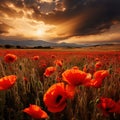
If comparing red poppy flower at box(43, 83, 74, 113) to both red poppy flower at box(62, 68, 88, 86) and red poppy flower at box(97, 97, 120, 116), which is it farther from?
red poppy flower at box(97, 97, 120, 116)

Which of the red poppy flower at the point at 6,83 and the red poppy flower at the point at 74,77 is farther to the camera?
the red poppy flower at the point at 6,83

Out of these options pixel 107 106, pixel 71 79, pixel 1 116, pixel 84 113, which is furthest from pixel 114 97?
pixel 1 116

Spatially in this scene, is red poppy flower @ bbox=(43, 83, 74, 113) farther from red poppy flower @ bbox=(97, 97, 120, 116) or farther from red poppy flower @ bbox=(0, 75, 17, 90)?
red poppy flower @ bbox=(0, 75, 17, 90)

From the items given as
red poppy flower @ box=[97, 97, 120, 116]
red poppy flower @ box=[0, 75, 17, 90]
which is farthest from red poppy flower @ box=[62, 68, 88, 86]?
red poppy flower @ box=[0, 75, 17, 90]

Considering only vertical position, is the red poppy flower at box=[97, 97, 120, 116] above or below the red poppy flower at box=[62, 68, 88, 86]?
below

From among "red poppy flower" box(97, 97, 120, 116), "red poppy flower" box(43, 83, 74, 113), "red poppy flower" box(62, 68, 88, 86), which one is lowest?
"red poppy flower" box(97, 97, 120, 116)

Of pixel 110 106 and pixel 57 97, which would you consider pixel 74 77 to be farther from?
pixel 110 106

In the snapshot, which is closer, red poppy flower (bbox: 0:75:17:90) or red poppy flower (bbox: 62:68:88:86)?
red poppy flower (bbox: 62:68:88:86)

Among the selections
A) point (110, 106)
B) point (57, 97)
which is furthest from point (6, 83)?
point (110, 106)

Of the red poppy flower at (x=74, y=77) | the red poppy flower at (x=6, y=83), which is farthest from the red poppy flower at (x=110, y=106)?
the red poppy flower at (x=6, y=83)

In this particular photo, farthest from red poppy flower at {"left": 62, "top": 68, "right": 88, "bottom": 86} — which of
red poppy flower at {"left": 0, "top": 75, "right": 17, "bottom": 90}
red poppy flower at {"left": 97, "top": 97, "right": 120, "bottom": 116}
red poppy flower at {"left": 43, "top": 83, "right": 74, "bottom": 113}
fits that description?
red poppy flower at {"left": 0, "top": 75, "right": 17, "bottom": 90}

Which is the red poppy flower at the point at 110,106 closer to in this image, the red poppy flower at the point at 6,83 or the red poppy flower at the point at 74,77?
the red poppy flower at the point at 74,77

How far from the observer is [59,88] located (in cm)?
119

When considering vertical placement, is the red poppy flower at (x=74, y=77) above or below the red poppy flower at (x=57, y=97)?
above
